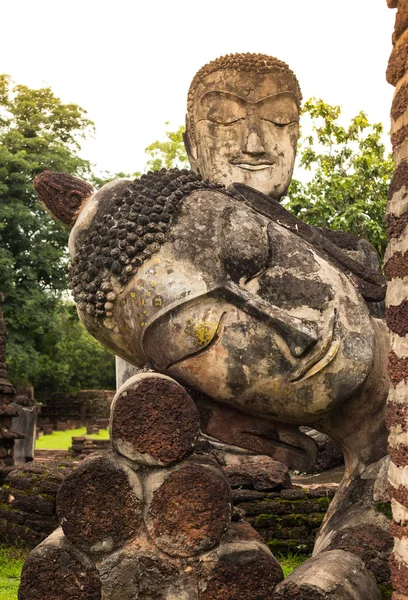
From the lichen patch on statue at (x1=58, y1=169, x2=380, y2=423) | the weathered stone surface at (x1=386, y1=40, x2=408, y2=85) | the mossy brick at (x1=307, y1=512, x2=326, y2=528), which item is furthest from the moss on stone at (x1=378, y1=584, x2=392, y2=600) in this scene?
the mossy brick at (x1=307, y1=512, x2=326, y2=528)

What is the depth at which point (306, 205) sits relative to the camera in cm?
1493

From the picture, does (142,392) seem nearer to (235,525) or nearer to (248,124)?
(235,525)

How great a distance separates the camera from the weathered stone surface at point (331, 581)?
8.87 feet

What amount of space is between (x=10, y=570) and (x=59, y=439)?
1906 centimetres

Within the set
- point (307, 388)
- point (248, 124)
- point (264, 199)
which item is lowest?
point (307, 388)

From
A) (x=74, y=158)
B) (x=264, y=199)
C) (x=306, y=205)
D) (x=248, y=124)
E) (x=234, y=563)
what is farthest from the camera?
(x=74, y=158)

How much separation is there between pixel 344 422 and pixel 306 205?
1163 centimetres

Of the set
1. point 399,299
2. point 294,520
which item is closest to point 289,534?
point 294,520

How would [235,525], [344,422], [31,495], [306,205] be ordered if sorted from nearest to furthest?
1. [235,525]
2. [344,422]
3. [31,495]
4. [306,205]

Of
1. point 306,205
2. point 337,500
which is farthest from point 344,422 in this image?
point 306,205

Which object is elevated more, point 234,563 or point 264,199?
point 264,199

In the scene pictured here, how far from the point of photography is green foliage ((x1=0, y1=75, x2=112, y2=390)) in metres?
21.8

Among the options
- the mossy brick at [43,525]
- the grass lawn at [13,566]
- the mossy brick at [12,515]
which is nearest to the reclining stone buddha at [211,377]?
the grass lawn at [13,566]

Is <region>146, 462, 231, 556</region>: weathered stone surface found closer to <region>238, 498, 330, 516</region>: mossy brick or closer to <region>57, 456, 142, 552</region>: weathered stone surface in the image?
<region>57, 456, 142, 552</region>: weathered stone surface
